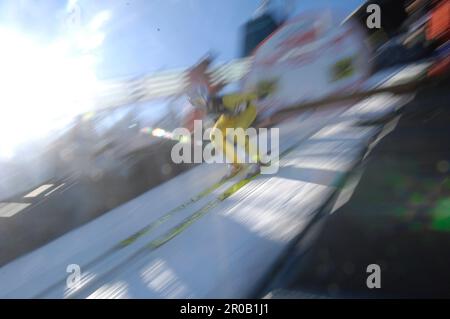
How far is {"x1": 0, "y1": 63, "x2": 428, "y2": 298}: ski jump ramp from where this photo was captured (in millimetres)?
1546

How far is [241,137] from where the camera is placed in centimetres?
265

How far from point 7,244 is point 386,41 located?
488 cm

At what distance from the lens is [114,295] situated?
1631 mm

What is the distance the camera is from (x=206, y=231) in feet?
6.46

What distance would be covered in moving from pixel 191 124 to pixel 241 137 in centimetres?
123

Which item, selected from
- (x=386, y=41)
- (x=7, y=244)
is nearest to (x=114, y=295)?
(x=7, y=244)

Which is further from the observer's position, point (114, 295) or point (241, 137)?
point (241, 137)

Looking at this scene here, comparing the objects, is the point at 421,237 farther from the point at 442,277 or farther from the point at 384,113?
the point at 384,113

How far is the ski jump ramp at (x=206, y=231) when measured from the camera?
5.07 ft

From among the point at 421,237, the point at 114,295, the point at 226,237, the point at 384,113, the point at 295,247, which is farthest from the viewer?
the point at 384,113

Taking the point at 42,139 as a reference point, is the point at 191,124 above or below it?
above

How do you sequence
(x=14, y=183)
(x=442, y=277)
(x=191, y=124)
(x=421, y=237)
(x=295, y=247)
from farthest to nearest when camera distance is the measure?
(x=191, y=124)
(x=14, y=183)
(x=295, y=247)
(x=421, y=237)
(x=442, y=277)

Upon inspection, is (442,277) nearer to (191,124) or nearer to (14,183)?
(191,124)
